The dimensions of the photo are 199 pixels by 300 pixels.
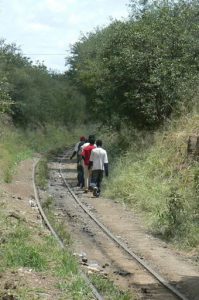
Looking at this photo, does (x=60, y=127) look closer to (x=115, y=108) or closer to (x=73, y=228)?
(x=115, y=108)

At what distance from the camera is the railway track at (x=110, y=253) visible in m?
9.77

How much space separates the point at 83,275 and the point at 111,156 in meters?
21.0

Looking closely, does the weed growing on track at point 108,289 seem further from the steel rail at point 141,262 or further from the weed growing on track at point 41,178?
the weed growing on track at point 41,178

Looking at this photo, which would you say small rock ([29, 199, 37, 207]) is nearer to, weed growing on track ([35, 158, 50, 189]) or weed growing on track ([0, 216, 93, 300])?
weed growing on track ([35, 158, 50, 189])

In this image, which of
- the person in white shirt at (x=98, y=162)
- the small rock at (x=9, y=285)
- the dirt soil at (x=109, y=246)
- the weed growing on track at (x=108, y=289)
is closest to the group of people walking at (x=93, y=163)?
the person in white shirt at (x=98, y=162)

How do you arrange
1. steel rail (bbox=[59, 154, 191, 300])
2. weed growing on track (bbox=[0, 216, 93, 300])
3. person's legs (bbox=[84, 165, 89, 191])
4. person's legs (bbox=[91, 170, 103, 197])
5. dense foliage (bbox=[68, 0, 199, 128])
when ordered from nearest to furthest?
weed growing on track (bbox=[0, 216, 93, 300]), steel rail (bbox=[59, 154, 191, 300]), person's legs (bbox=[91, 170, 103, 197]), person's legs (bbox=[84, 165, 89, 191]), dense foliage (bbox=[68, 0, 199, 128])

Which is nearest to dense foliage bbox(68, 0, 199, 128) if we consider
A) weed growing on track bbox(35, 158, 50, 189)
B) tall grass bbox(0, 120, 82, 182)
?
weed growing on track bbox(35, 158, 50, 189)

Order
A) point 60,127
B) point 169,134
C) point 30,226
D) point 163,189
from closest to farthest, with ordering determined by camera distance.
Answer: point 30,226, point 163,189, point 169,134, point 60,127

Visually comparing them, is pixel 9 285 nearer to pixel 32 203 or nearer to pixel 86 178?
pixel 32 203

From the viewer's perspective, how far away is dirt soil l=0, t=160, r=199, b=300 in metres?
9.30

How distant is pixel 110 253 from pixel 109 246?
719 mm

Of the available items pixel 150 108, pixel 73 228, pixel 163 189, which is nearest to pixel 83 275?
pixel 73 228

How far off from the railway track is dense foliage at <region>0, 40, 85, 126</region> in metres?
28.3

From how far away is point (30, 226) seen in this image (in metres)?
14.2
